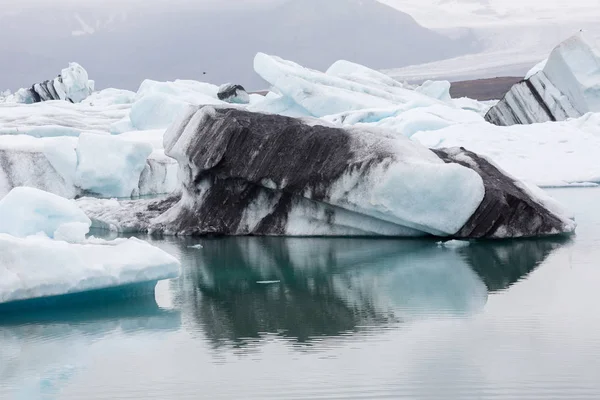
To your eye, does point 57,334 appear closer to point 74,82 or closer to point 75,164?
point 75,164

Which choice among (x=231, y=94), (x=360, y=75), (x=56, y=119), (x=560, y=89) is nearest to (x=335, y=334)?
(x=560, y=89)

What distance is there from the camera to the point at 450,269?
936cm

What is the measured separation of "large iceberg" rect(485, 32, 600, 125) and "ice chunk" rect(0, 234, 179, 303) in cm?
1857

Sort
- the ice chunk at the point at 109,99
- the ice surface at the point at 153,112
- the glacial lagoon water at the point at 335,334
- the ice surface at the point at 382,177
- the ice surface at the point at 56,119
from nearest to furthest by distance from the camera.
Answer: the glacial lagoon water at the point at 335,334
the ice surface at the point at 382,177
the ice surface at the point at 56,119
the ice surface at the point at 153,112
the ice chunk at the point at 109,99

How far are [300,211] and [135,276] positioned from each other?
490 centimetres

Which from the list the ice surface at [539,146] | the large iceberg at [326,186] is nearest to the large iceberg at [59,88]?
the ice surface at [539,146]

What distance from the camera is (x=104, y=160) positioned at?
58.9 feet

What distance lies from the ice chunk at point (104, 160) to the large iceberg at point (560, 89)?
1152cm

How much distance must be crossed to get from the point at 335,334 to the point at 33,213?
5.20 m

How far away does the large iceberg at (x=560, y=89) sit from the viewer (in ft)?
79.1

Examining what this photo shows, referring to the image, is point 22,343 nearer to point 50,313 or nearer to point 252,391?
point 50,313

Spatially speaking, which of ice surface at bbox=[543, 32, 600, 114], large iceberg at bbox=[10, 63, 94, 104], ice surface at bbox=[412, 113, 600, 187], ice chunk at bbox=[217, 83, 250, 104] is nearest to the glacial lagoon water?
ice surface at bbox=[412, 113, 600, 187]

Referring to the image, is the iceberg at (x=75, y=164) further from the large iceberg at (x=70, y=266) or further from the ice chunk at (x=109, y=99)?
the ice chunk at (x=109, y=99)

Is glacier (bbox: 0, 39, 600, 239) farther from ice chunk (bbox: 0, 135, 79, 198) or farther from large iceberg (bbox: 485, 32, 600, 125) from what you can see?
large iceberg (bbox: 485, 32, 600, 125)
